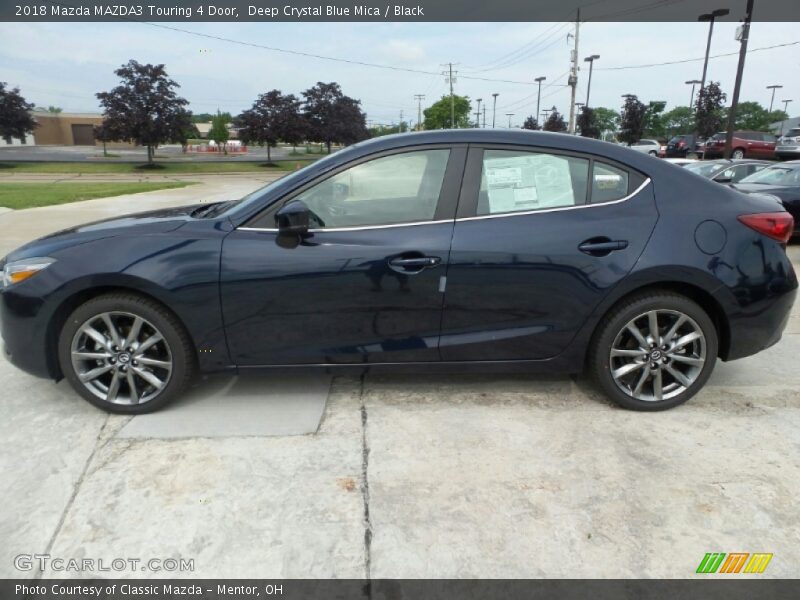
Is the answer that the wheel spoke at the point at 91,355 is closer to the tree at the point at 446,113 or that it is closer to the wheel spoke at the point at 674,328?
the wheel spoke at the point at 674,328

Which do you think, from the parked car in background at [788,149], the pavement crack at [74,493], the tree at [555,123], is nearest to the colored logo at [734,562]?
the pavement crack at [74,493]

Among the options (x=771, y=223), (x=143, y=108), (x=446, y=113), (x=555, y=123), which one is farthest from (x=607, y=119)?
(x=771, y=223)

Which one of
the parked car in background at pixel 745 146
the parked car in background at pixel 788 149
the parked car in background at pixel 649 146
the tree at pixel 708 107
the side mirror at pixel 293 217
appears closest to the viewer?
the side mirror at pixel 293 217

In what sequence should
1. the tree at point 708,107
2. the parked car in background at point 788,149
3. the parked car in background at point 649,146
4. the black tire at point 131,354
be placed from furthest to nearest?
the parked car in background at point 649,146, the tree at point 708,107, the parked car in background at point 788,149, the black tire at point 131,354

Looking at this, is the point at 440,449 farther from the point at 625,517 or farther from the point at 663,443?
the point at 663,443

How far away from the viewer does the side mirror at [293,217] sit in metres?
2.86

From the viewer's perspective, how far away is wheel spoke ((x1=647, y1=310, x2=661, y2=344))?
3.08 m

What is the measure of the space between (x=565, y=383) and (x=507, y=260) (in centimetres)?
111

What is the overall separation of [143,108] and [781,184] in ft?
121

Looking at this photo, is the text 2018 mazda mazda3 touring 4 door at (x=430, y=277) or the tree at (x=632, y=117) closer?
the text 2018 mazda mazda3 touring 4 door at (x=430, y=277)

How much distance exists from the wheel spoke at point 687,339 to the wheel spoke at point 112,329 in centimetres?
310

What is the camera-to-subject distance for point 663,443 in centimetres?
288

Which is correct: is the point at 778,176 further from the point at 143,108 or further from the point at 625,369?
the point at 143,108

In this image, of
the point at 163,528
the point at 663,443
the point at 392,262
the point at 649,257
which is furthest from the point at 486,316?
the point at 163,528
